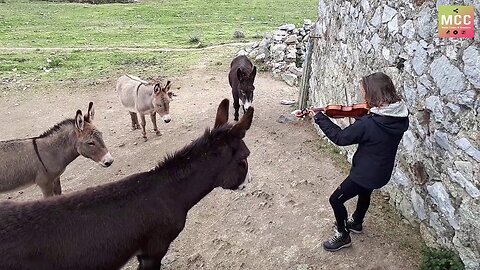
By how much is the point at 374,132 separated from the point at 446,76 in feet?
3.30

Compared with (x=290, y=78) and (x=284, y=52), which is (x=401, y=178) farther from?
(x=284, y=52)

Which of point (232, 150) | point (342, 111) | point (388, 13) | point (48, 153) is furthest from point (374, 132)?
point (48, 153)

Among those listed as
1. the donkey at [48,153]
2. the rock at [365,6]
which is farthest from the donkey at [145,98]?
the rock at [365,6]

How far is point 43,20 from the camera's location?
88.4 feet

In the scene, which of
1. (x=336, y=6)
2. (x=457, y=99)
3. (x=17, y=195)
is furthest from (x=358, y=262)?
(x=17, y=195)

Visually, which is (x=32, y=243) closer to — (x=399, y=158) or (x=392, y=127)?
(x=392, y=127)

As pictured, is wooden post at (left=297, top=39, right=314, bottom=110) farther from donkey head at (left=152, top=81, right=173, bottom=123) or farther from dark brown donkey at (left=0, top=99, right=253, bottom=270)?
dark brown donkey at (left=0, top=99, right=253, bottom=270)

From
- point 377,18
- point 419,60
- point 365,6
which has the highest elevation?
point 365,6

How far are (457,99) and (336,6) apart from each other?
151 inches

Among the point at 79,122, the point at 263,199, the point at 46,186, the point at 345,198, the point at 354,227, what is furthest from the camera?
the point at 263,199

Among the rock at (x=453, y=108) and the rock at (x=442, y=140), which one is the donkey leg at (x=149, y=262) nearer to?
the rock at (x=442, y=140)

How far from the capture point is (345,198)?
199 inches

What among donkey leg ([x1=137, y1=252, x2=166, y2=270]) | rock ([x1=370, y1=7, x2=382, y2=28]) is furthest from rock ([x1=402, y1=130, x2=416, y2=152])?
donkey leg ([x1=137, y1=252, x2=166, y2=270])

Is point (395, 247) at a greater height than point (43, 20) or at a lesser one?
lesser
